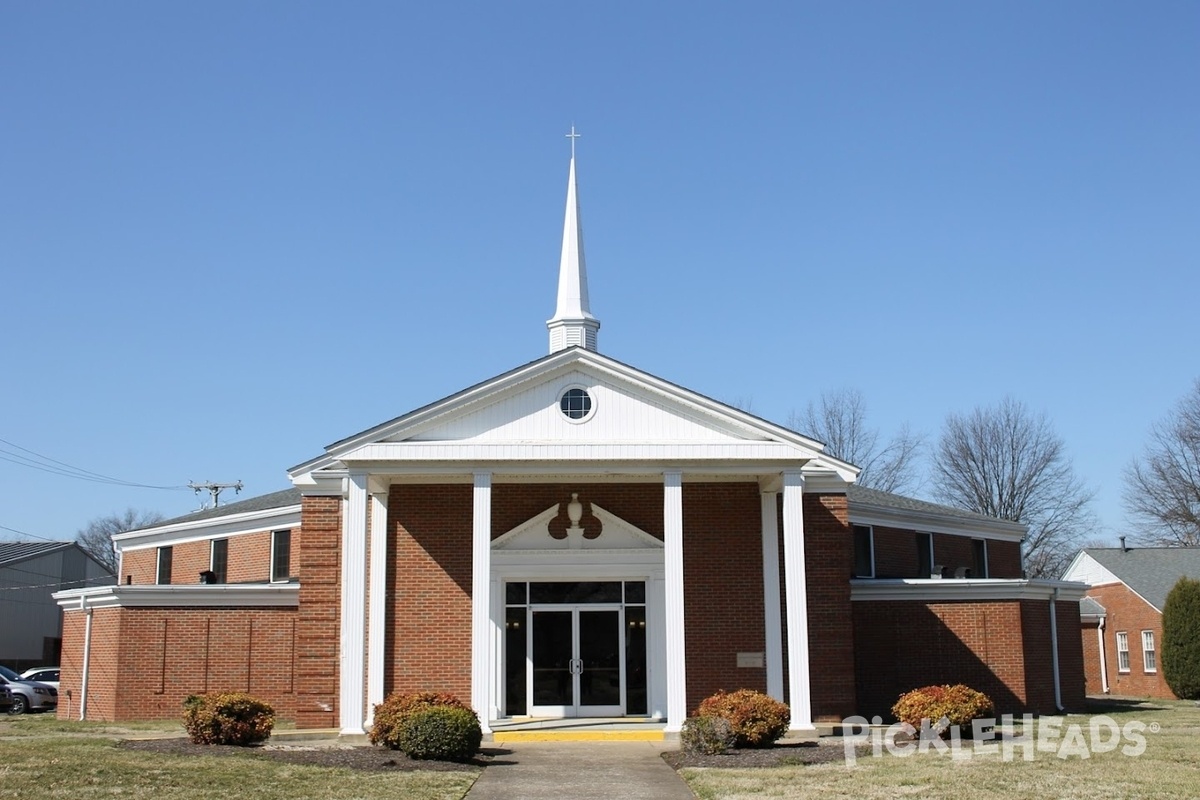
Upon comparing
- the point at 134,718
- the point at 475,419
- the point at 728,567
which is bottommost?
the point at 134,718

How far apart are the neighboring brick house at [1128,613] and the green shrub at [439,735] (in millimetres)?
33989

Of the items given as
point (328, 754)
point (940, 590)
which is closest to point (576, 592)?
point (328, 754)

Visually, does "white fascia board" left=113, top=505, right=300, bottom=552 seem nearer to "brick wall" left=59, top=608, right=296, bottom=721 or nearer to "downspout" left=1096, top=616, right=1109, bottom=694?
"brick wall" left=59, top=608, right=296, bottom=721

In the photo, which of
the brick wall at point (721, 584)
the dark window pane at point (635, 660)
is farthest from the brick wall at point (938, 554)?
the dark window pane at point (635, 660)

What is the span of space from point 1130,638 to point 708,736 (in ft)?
113

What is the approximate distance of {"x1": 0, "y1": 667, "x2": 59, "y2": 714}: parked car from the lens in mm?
37938

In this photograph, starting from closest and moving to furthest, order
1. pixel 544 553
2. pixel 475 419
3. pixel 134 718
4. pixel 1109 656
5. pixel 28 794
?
pixel 28 794, pixel 475 419, pixel 544 553, pixel 134 718, pixel 1109 656

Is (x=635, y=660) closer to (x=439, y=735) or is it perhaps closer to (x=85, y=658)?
(x=439, y=735)

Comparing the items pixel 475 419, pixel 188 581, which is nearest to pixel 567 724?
pixel 475 419

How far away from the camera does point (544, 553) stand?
2727cm

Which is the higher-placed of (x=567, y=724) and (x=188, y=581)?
(x=188, y=581)

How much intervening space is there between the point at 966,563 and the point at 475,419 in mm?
22326

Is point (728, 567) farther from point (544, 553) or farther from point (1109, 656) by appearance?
Answer: point (1109, 656)

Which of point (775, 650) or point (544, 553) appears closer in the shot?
point (775, 650)
